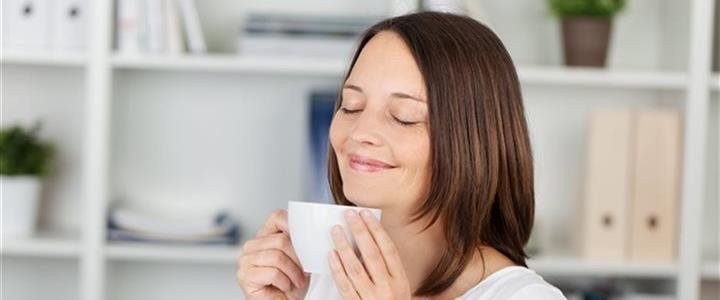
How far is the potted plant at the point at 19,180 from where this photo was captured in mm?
3109

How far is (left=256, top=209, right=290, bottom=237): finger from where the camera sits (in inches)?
63.7

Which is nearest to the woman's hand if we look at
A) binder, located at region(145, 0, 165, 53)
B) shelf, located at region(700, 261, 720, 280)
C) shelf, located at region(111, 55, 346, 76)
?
shelf, located at region(111, 55, 346, 76)

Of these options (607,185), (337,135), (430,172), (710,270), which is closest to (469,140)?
(430,172)

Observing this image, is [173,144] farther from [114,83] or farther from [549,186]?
[549,186]

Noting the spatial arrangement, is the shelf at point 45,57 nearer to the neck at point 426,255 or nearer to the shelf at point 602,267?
the shelf at point 602,267

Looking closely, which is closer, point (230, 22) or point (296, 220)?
point (296, 220)

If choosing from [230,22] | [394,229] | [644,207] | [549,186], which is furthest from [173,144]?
[394,229]

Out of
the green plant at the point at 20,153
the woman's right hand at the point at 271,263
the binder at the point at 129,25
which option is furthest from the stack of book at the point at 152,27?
the woman's right hand at the point at 271,263

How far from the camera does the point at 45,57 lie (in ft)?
9.86

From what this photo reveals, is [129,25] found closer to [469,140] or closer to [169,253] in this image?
[169,253]

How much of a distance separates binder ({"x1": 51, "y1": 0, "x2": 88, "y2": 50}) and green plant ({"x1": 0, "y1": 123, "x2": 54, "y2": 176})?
0.84 feet

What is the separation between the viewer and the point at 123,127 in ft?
10.8

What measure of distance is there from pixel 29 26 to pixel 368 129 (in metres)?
1.78

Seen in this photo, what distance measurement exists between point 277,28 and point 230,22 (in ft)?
0.81
